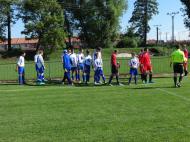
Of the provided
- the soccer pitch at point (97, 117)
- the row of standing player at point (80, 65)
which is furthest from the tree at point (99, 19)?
the soccer pitch at point (97, 117)

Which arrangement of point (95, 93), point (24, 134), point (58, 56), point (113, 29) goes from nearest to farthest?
1. point (24, 134)
2. point (95, 93)
3. point (58, 56)
4. point (113, 29)

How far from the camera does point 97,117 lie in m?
12.7

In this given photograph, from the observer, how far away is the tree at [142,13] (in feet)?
396

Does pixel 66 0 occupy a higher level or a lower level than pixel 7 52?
higher

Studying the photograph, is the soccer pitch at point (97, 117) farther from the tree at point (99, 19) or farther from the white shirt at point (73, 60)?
the tree at point (99, 19)

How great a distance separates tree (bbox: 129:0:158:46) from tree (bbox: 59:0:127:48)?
90.2 ft

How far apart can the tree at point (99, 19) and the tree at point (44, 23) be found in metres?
8.21

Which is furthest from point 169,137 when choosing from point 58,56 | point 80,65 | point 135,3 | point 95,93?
point 135,3

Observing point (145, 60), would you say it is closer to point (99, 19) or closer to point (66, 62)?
point (66, 62)

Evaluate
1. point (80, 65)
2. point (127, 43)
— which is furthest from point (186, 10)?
point (80, 65)

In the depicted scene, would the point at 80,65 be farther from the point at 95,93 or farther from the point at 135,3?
the point at 135,3

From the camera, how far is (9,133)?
426 inches

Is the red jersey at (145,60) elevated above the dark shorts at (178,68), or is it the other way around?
the red jersey at (145,60)

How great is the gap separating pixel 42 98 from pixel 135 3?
344 ft
